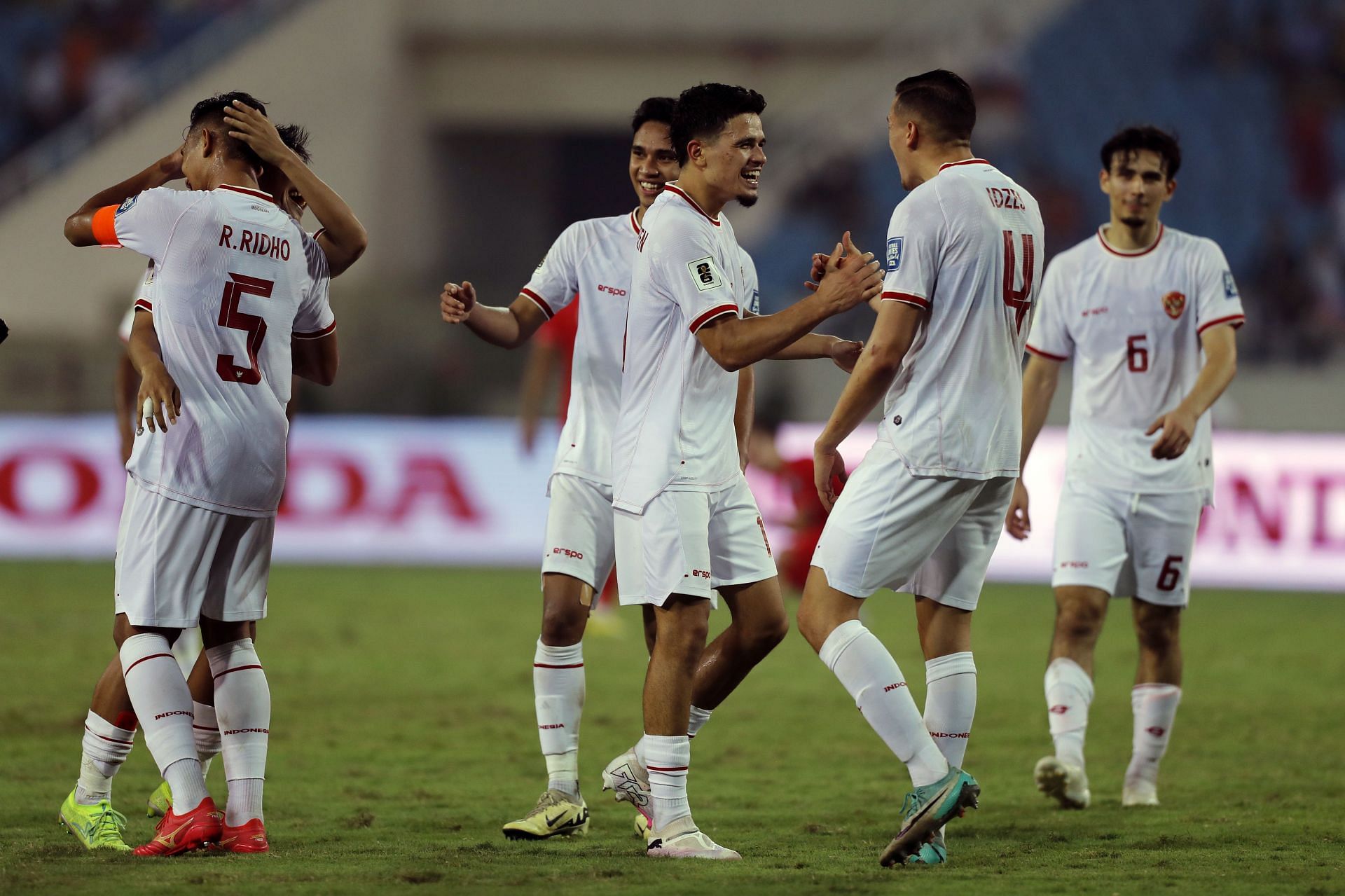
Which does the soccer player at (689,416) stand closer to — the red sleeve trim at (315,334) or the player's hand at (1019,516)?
the red sleeve trim at (315,334)

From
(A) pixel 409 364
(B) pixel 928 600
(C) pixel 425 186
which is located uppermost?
(C) pixel 425 186

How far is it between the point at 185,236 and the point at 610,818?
2.44 metres

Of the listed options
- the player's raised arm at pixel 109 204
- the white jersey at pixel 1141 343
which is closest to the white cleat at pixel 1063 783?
the white jersey at pixel 1141 343

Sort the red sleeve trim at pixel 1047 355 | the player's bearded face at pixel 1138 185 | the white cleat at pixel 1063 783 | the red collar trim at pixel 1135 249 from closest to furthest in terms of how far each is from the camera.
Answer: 1. the white cleat at pixel 1063 783
2. the player's bearded face at pixel 1138 185
3. the red collar trim at pixel 1135 249
4. the red sleeve trim at pixel 1047 355

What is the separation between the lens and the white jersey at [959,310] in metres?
4.62

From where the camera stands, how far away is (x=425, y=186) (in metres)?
24.5

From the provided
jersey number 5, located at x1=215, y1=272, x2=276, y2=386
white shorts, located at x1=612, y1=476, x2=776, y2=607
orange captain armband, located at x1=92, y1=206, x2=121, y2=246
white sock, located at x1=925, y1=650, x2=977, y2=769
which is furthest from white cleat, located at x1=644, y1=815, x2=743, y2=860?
orange captain armband, located at x1=92, y1=206, x2=121, y2=246

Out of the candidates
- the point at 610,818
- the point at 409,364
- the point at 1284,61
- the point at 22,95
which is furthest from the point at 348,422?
the point at 1284,61

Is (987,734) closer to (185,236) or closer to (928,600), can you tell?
(928,600)

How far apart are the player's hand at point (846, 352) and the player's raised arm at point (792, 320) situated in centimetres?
39

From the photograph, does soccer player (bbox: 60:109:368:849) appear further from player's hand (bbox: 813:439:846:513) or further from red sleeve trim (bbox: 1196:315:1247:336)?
red sleeve trim (bbox: 1196:315:1247:336)

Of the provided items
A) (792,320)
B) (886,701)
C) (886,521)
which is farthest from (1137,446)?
(792,320)

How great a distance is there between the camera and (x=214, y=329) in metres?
4.67

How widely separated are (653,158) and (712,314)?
3.94 feet
